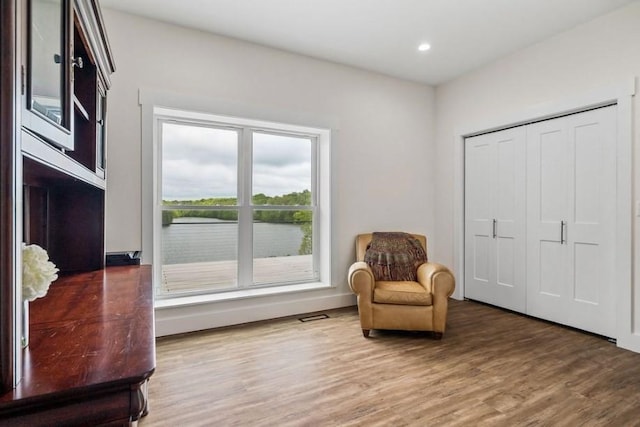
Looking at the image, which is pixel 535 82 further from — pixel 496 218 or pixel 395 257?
pixel 395 257

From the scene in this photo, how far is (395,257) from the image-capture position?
138 inches

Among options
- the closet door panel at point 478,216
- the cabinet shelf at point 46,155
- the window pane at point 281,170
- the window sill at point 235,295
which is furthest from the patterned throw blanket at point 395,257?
the cabinet shelf at point 46,155

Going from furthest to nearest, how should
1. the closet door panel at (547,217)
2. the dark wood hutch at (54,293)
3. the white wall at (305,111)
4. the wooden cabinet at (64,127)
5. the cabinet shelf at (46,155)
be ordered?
1. the closet door panel at (547,217)
2. the white wall at (305,111)
3. the wooden cabinet at (64,127)
4. the cabinet shelf at (46,155)
5. the dark wood hutch at (54,293)

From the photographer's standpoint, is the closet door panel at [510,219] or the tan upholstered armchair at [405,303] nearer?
the tan upholstered armchair at [405,303]

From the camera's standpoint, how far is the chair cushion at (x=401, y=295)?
2980 mm

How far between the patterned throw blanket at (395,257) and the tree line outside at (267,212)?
773mm

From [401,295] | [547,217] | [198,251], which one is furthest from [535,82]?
[198,251]

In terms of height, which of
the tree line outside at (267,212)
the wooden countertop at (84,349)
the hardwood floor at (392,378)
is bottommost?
the hardwood floor at (392,378)

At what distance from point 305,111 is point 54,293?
2.80 m

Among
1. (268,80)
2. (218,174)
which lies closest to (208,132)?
(218,174)

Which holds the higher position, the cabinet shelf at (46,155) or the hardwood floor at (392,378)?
the cabinet shelf at (46,155)

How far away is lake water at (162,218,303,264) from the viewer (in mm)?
3318

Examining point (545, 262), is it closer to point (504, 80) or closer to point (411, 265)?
point (411, 265)

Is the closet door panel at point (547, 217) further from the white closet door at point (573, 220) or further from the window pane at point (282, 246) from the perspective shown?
the window pane at point (282, 246)
